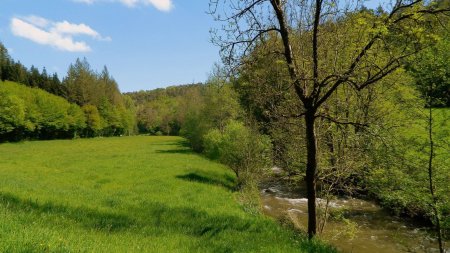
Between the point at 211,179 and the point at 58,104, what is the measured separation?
69.0m

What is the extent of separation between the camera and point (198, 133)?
5147 cm

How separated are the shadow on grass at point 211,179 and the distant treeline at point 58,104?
50.1 m

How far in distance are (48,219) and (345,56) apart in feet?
35.1

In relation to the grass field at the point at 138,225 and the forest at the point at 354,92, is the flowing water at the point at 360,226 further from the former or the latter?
the grass field at the point at 138,225

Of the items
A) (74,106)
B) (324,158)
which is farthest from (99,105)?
(324,158)

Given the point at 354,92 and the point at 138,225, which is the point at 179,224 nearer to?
the point at 138,225

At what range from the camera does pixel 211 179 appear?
2752 cm

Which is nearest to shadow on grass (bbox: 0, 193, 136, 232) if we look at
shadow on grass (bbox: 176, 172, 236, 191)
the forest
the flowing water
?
the forest

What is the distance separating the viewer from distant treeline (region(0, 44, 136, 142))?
221 feet

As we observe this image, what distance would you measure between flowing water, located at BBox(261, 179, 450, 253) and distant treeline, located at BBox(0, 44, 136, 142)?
194ft

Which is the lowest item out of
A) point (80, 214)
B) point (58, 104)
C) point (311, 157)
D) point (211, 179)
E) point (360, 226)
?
point (211, 179)

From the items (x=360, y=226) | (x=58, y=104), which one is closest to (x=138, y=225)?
(x=360, y=226)

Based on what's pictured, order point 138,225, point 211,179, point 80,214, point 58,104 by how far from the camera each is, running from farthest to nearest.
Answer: point 58,104 < point 211,179 < point 80,214 < point 138,225

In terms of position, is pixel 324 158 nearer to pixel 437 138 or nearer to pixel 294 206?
pixel 437 138
